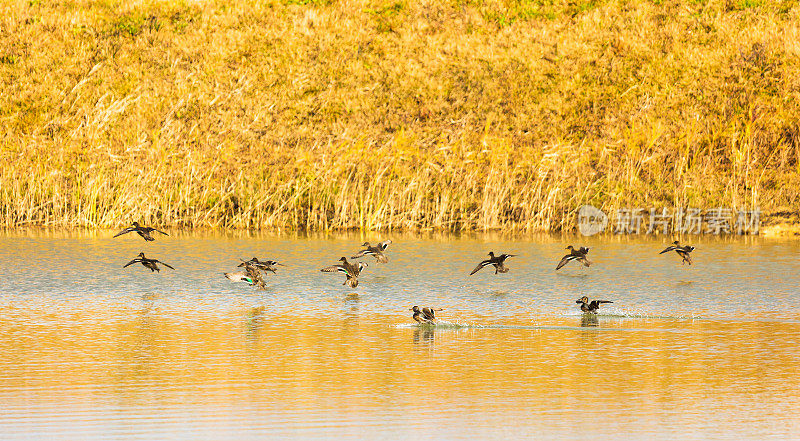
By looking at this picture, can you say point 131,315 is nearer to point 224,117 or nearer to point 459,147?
point 459,147

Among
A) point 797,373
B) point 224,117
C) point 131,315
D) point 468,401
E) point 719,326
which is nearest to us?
point 468,401

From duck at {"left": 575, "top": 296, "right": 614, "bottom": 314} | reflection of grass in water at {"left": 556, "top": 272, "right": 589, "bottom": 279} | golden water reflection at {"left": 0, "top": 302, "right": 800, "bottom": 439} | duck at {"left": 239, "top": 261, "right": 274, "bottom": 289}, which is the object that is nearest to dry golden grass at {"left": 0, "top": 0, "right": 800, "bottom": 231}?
reflection of grass in water at {"left": 556, "top": 272, "right": 589, "bottom": 279}

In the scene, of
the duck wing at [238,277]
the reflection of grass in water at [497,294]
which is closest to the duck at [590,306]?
the reflection of grass in water at [497,294]

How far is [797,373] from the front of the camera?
1140 centimetres

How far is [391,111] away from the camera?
40094mm

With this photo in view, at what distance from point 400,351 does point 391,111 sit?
27837 mm

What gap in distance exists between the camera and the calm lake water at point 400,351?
30.6 feet

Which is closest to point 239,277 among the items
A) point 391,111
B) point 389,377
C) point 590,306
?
point 590,306

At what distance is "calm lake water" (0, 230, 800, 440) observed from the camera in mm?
9312

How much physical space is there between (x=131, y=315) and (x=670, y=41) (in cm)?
3298

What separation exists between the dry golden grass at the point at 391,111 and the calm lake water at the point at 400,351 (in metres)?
6.89

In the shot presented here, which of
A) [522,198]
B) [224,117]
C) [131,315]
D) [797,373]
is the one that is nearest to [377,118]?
[224,117]

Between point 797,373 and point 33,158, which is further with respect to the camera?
point 33,158

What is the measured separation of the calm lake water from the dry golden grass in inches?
271
